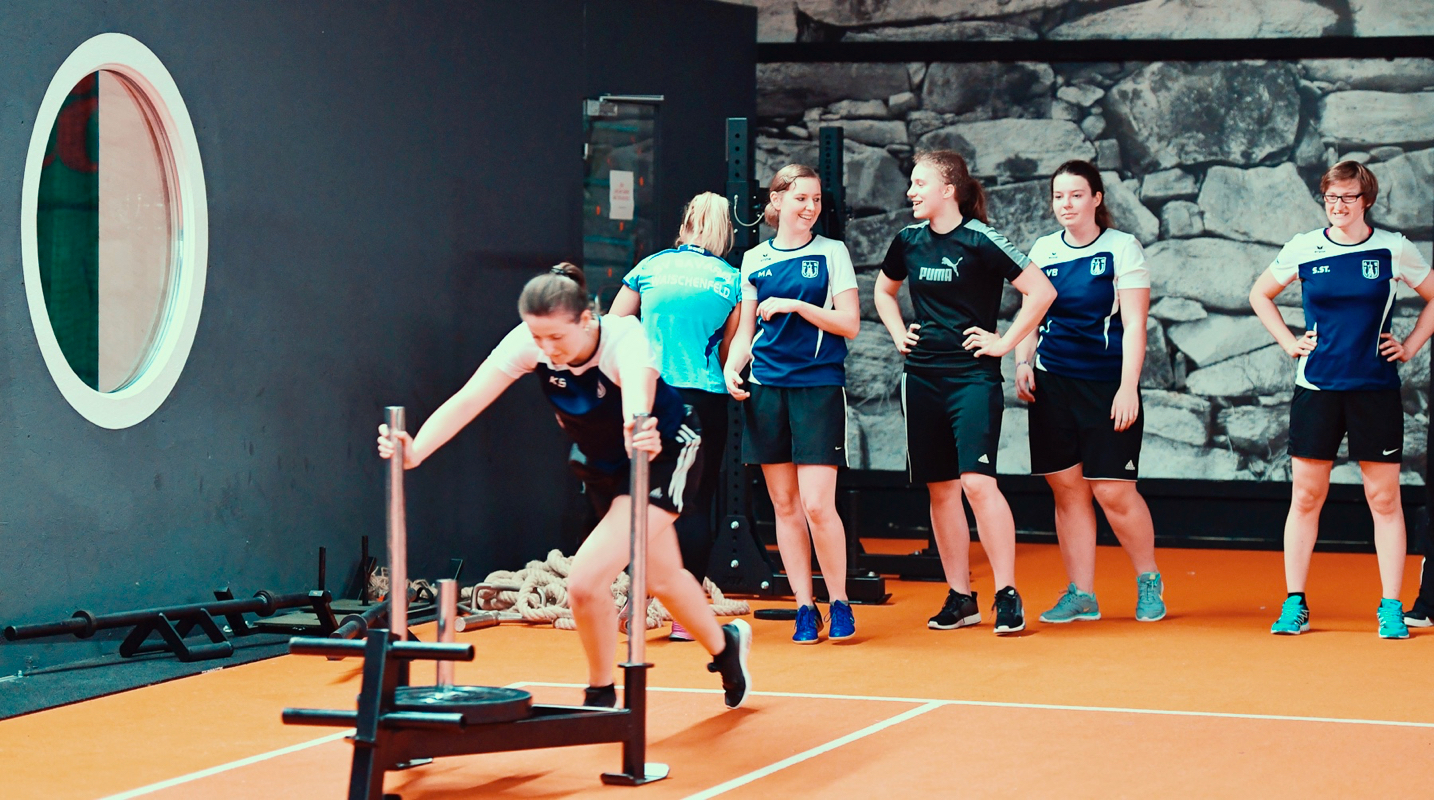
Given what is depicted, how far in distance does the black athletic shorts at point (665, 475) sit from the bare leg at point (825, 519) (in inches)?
56.6

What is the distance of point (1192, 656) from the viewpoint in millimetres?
5059

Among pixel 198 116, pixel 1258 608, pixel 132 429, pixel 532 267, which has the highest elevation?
pixel 198 116

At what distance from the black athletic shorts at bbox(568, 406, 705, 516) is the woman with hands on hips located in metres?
1.68

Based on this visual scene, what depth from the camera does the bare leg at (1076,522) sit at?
5824 millimetres

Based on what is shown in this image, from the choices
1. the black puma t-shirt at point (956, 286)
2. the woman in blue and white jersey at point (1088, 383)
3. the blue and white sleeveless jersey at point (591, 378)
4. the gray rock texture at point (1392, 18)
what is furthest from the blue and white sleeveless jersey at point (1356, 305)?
the gray rock texture at point (1392, 18)

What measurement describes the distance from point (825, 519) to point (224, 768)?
2.43 metres

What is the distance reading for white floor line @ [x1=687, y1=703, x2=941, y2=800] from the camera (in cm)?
334

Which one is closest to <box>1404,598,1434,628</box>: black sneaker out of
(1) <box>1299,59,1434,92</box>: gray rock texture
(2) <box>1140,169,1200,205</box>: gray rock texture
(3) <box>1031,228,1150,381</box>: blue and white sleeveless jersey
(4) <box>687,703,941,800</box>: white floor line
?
(3) <box>1031,228,1150,381</box>: blue and white sleeveless jersey

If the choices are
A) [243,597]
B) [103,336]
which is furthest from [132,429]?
[243,597]

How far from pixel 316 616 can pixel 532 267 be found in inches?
83.7

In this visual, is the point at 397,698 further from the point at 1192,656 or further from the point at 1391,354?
the point at 1391,354

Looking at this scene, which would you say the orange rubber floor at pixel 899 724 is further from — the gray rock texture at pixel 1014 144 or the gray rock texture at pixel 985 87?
the gray rock texture at pixel 985 87

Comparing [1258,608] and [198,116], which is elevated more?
[198,116]

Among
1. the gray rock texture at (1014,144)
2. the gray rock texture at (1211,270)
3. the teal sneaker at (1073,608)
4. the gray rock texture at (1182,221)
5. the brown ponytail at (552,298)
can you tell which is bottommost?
the teal sneaker at (1073,608)
